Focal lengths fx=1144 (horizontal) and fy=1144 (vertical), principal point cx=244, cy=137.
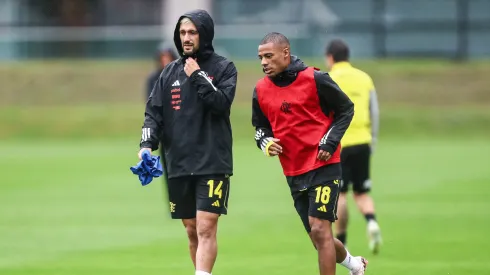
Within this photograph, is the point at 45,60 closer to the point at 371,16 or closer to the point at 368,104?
the point at 371,16

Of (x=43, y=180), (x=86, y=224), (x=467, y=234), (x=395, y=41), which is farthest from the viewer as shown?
(x=395, y=41)

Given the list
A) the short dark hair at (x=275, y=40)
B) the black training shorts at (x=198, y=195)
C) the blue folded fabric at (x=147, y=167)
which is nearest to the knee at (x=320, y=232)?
the black training shorts at (x=198, y=195)

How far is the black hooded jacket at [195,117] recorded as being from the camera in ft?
30.9

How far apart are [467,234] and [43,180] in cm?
1057

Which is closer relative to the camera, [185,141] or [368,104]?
[185,141]

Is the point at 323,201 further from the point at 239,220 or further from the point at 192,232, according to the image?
the point at 239,220

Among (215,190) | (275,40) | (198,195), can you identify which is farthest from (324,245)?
(275,40)

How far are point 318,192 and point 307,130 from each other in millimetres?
525

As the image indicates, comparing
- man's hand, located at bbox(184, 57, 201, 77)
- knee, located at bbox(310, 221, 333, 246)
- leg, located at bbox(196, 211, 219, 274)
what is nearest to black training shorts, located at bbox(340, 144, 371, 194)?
knee, located at bbox(310, 221, 333, 246)

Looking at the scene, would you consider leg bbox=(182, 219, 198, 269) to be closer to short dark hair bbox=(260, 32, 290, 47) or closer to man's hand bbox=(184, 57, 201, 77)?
man's hand bbox=(184, 57, 201, 77)

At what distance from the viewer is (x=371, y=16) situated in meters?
38.1

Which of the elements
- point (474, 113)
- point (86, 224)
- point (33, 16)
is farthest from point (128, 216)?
point (33, 16)

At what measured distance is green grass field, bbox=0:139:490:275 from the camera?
39.6ft

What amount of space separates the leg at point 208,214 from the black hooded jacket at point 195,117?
10cm
